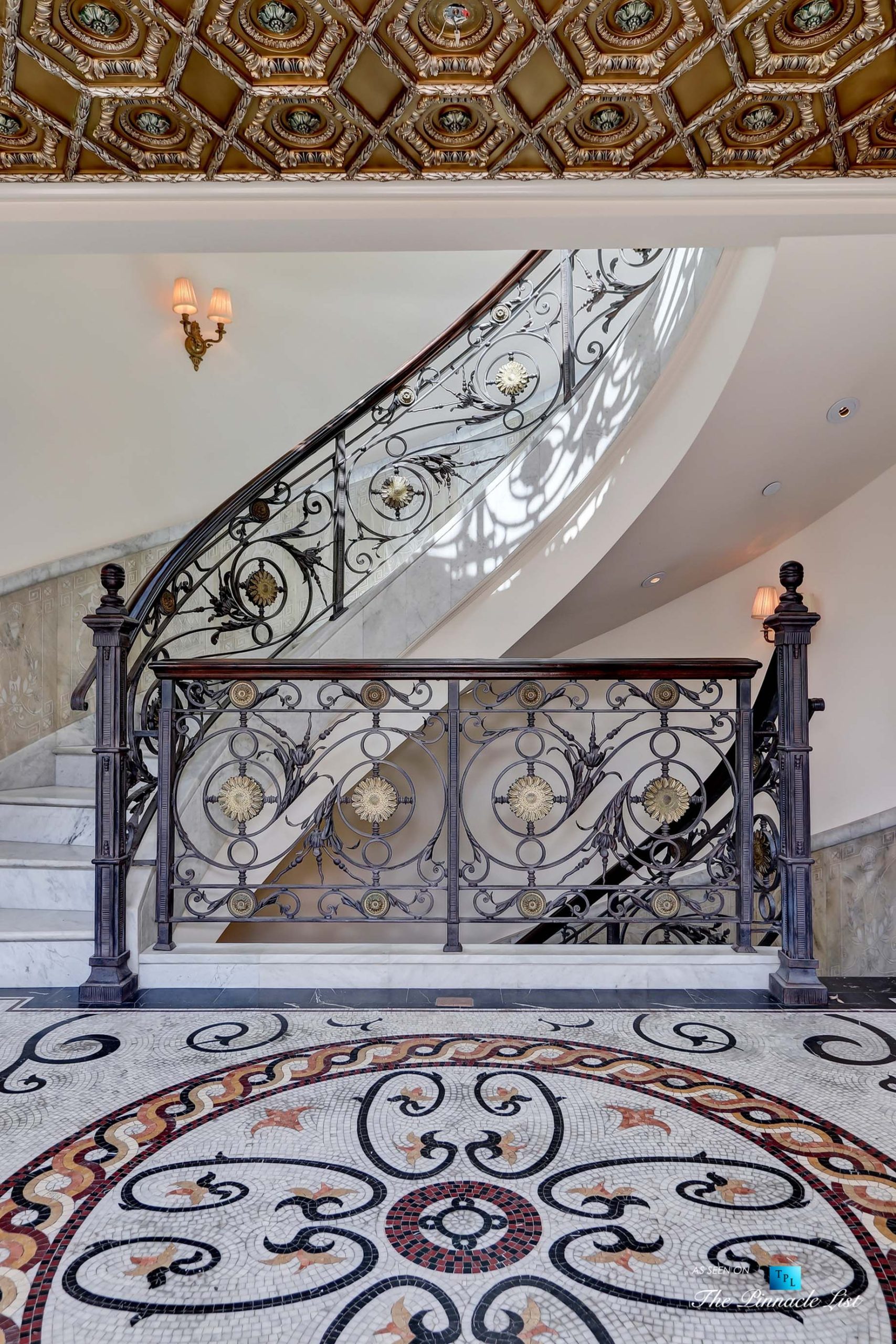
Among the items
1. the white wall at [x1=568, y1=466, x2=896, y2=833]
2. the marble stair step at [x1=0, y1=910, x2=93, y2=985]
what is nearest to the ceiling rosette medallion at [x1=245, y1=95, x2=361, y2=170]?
the marble stair step at [x1=0, y1=910, x2=93, y2=985]

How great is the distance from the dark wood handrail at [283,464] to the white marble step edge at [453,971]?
104 cm

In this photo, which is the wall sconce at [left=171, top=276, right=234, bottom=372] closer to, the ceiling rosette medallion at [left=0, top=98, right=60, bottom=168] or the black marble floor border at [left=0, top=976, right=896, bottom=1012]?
the ceiling rosette medallion at [left=0, top=98, right=60, bottom=168]

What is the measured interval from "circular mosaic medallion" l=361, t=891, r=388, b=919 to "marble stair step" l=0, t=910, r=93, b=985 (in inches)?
39.0

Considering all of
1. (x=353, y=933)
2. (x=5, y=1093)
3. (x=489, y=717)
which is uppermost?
(x=489, y=717)

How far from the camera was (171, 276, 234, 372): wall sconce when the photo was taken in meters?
5.16

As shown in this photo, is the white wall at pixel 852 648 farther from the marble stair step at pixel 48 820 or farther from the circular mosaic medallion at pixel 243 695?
the marble stair step at pixel 48 820

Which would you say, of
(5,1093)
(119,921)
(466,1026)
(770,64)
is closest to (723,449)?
(770,64)

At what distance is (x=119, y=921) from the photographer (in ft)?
8.89

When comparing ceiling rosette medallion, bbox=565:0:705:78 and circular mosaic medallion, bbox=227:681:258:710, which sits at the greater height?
ceiling rosette medallion, bbox=565:0:705:78

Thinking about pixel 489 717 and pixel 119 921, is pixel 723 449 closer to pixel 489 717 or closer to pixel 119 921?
pixel 489 717

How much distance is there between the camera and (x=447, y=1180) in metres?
1.67

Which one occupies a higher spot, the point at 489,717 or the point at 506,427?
the point at 506,427

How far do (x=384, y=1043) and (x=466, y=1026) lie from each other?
0.27 m

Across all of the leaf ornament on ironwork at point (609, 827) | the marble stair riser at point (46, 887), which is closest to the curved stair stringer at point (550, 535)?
the marble stair riser at point (46, 887)
